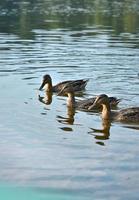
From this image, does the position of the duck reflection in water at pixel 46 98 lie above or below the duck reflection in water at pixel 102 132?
below

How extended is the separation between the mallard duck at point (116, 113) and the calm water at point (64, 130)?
0.27 metres

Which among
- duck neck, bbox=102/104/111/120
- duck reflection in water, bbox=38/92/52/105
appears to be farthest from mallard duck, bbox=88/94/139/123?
duck reflection in water, bbox=38/92/52/105

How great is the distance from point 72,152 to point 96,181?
2.03 m

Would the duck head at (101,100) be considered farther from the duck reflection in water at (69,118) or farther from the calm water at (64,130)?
the duck reflection in water at (69,118)

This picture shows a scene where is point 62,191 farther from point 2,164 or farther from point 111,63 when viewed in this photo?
point 111,63

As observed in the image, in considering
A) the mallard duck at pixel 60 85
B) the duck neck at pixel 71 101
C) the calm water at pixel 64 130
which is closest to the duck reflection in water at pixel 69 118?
the calm water at pixel 64 130

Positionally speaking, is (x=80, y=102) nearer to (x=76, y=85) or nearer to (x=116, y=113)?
(x=76, y=85)

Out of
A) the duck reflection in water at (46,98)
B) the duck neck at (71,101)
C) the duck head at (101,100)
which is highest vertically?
Answer: the duck head at (101,100)

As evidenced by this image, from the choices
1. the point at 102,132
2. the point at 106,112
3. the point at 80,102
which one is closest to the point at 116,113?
the point at 106,112

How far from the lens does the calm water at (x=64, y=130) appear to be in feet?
38.2

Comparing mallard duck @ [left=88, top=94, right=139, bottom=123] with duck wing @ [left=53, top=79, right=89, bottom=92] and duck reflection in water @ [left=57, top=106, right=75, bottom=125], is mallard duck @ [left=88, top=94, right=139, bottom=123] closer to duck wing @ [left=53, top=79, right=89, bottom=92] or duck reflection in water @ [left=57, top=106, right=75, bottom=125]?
duck reflection in water @ [left=57, top=106, right=75, bottom=125]

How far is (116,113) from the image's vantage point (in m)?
17.3

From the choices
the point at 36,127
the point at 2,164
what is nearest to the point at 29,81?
the point at 36,127

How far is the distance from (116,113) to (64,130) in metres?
2.12
